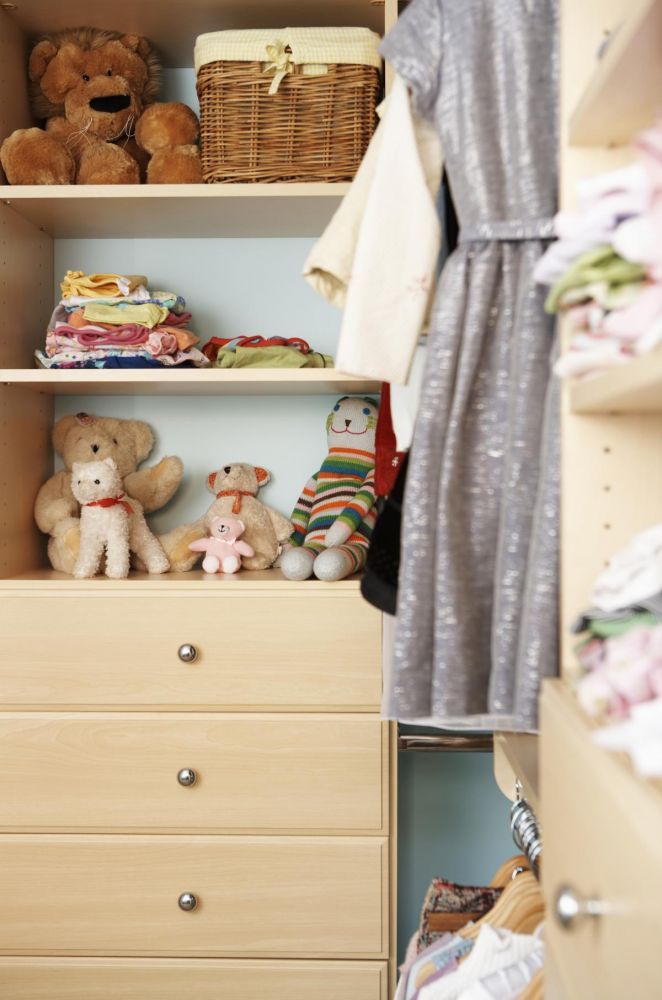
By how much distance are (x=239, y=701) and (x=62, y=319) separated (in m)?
0.80

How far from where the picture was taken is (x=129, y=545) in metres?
1.97

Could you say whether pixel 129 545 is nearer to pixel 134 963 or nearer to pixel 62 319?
pixel 62 319

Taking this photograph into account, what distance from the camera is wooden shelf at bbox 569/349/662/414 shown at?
64 centimetres

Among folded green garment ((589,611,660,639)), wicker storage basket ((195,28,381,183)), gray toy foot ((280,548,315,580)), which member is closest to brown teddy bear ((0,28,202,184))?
wicker storage basket ((195,28,381,183))

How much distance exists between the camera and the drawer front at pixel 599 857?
0.54 metres

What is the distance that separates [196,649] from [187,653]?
0.07ft

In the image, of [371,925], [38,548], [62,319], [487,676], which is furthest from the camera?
[38,548]

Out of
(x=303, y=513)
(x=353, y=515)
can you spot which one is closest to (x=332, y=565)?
(x=353, y=515)

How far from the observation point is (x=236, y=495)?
80.0 inches

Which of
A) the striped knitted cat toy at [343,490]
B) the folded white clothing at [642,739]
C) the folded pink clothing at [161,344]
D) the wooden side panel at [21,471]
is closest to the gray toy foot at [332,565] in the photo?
the striped knitted cat toy at [343,490]

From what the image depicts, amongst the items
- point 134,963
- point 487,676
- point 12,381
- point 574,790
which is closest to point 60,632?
point 12,381

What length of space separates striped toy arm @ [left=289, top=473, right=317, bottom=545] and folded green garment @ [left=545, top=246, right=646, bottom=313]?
135 cm

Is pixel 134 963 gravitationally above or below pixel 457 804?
below

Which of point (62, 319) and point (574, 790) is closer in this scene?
point (574, 790)
